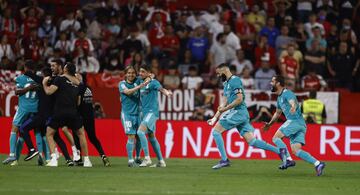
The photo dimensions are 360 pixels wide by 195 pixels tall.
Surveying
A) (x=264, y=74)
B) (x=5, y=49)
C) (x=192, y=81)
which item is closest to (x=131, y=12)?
(x=192, y=81)

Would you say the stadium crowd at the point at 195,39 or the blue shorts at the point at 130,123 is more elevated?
the stadium crowd at the point at 195,39

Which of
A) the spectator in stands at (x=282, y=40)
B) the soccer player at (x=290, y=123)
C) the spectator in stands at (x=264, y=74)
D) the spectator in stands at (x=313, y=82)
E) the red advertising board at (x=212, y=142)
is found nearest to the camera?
the soccer player at (x=290, y=123)

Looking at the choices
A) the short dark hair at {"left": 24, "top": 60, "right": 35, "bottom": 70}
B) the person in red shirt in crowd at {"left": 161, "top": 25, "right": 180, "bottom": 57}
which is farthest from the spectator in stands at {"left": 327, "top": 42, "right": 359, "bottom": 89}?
the short dark hair at {"left": 24, "top": 60, "right": 35, "bottom": 70}

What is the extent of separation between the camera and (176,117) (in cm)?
2783

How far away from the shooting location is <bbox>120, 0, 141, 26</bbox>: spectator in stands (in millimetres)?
31406

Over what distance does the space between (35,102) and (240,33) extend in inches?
466

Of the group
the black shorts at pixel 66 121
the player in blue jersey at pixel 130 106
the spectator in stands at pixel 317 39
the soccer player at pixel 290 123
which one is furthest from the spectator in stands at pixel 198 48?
the black shorts at pixel 66 121

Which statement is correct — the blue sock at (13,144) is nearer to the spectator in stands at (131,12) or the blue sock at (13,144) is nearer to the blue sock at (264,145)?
the blue sock at (264,145)

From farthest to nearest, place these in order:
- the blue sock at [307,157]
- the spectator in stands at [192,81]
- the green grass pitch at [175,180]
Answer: the spectator in stands at [192,81] → the blue sock at [307,157] → the green grass pitch at [175,180]

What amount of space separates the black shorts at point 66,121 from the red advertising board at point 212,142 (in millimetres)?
6311

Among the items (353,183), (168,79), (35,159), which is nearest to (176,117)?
(168,79)

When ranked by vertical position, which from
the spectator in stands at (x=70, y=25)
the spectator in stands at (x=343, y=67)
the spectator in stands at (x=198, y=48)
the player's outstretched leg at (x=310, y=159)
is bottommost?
the player's outstretched leg at (x=310, y=159)

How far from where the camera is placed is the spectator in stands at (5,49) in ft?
93.9

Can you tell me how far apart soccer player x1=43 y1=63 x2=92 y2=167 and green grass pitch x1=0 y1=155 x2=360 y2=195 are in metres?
0.76
